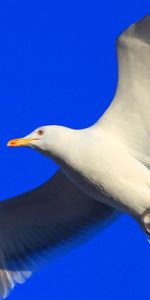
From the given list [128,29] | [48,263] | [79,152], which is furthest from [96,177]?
[48,263]

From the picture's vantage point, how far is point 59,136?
861cm

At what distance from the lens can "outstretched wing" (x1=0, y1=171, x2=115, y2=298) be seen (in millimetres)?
9812

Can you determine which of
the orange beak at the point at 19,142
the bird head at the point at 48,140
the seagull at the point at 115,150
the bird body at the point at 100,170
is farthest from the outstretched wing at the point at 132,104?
the orange beak at the point at 19,142

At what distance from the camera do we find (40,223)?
396 inches

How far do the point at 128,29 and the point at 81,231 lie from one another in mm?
2378

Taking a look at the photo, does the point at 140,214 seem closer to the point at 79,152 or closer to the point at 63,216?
the point at 79,152

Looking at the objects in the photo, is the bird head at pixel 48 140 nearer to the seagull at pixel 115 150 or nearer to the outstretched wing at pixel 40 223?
the seagull at pixel 115 150

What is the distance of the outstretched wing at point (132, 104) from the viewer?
8.59m

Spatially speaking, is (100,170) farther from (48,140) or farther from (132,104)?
(132,104)

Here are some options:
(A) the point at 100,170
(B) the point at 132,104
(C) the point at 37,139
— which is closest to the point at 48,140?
(C) the point at 37,139

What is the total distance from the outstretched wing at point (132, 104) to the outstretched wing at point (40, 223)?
40.7 inches

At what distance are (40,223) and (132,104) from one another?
189cm

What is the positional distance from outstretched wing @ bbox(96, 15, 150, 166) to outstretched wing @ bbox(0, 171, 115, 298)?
1035 millimetres

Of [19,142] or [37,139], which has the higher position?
[19,142]
